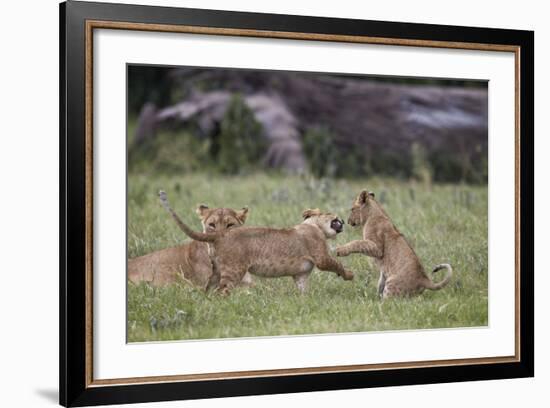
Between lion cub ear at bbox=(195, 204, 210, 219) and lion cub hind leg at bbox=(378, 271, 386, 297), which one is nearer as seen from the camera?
lion cub hind leg at bbox=(378, 271, 386, 297)

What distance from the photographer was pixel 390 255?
5.61 metres

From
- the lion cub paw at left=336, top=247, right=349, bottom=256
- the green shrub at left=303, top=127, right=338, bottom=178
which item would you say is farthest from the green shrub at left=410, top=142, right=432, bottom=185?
Answer: the lion cub paw at left=336, top=247, right=349, bottom=256

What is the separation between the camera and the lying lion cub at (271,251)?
523 cm

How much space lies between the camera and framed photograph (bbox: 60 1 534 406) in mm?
4531

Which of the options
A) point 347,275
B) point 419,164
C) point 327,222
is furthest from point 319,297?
point 419,164

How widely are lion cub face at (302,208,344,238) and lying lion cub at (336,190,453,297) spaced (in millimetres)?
114

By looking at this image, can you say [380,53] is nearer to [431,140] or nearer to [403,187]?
[403,187]

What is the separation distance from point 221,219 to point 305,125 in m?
6.60

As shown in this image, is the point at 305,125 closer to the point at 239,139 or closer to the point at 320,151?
the point at 320,151

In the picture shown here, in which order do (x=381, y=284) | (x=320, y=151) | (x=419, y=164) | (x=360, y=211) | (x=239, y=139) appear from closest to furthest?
(x=381, y=284) < (x=360, y=211) < (x=239, y=139) < (x=419, y=164) < (x=320, y=151)

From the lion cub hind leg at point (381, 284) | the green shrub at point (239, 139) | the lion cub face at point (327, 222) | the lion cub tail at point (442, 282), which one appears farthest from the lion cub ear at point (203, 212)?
the green shrub at point (239, 139)

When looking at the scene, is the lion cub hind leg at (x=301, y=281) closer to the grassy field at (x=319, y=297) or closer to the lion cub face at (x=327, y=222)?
the grassy field at (x=319, y=297)

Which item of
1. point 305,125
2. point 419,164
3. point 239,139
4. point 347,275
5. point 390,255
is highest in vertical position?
point 305,125

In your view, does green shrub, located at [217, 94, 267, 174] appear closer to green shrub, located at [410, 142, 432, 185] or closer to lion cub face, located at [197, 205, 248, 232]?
green shrub, located at [410, 142, 432, 185]
